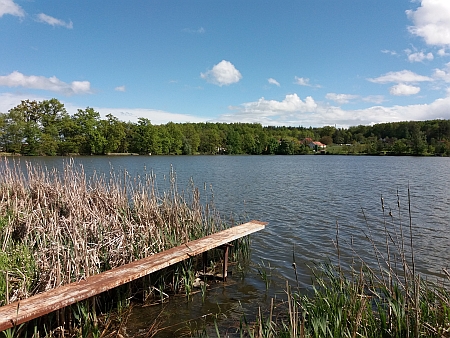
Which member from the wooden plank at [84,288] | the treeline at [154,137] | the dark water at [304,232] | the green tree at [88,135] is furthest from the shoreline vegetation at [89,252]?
the green tree at [88,135]

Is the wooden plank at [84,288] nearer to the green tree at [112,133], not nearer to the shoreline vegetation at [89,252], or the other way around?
the shoreline vegetation at [89,252]

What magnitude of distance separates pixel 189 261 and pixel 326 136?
14095 cm

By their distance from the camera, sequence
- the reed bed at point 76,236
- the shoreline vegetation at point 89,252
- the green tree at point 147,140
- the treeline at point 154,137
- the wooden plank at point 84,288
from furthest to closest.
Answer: the green tree at point 147,140 < the treeline at point 154,137 < the reed bed at point 76,236 < the shoreline vegetation at point 89,252 < the wooden plank at point 84,288

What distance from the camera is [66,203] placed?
786cm

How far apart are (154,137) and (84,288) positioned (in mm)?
74387

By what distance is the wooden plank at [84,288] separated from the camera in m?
3.05

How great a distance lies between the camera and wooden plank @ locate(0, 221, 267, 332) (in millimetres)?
3047

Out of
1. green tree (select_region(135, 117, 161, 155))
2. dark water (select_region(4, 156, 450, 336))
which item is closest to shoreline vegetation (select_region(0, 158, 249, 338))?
dark water (select_region(4, 156, 450, 336))

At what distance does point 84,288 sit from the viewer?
12.2ft

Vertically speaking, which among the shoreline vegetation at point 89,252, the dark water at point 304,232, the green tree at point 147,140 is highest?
the green tree at point 147,140

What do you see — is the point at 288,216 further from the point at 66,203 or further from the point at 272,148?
the point at 272,148

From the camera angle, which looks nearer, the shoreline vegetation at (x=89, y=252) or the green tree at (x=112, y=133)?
the shoreline vegetation at (x=89, y=252)

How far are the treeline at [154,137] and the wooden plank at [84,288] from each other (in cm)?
5516

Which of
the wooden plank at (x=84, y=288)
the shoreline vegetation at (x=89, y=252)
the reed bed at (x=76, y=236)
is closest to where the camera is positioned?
the wooden plank at (x=84, y=288)
